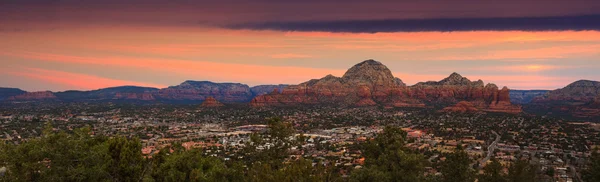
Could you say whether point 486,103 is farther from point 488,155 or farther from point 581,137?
point 488,155

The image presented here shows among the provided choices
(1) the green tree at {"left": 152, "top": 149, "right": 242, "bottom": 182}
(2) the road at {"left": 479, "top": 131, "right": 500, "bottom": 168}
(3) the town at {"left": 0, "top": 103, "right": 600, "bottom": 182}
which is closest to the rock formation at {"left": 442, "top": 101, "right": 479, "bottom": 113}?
(3) the town at {"left": 0, "top": 103, "right": 600, "bottom": 182}

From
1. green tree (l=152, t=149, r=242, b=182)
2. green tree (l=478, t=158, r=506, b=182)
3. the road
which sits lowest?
the road

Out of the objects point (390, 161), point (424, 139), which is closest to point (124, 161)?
point (390, 161)

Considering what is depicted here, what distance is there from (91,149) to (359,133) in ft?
287

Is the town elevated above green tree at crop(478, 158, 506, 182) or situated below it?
below

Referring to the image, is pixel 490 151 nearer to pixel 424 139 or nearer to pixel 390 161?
pixel 424 139

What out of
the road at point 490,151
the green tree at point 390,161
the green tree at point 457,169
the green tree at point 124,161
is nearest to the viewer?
the green tree at point 124,161

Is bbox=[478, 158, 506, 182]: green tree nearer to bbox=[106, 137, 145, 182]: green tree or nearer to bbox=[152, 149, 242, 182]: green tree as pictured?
bbox=[152, 149, 242, 182]: green tree

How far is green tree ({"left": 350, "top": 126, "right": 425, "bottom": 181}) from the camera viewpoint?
103ft

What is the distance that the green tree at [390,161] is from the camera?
103ft

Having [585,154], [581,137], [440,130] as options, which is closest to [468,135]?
[440,130]

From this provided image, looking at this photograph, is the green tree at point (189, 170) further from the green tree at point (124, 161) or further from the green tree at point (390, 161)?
the green tree at point (390, 161)

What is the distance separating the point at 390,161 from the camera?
34000mm

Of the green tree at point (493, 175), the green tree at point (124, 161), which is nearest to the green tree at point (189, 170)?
the green tree at point (124, 161)
